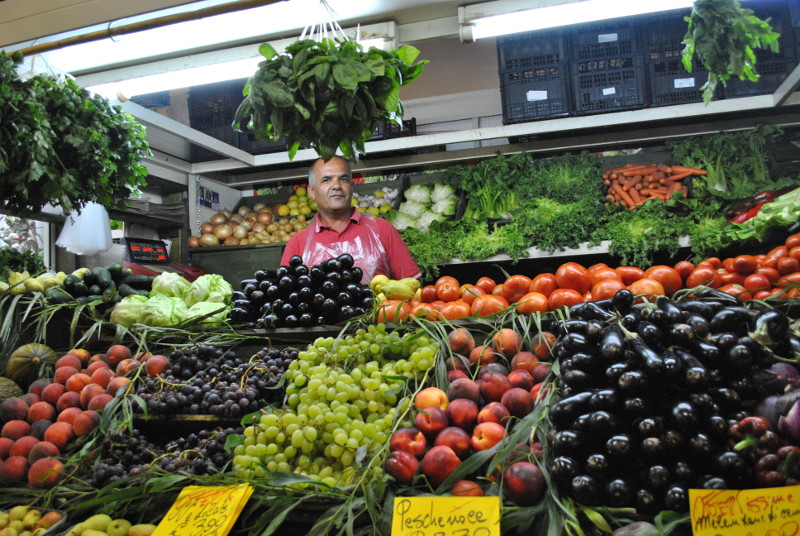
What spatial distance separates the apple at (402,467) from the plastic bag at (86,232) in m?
3.91

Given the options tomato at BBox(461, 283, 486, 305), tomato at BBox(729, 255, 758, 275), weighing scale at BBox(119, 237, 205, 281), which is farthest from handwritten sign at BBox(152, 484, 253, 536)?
weighing scale at BBox(119, 237, 205, 281)

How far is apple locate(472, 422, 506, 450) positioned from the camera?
137 cm

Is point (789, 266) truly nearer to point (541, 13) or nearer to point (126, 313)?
point (541, 13)

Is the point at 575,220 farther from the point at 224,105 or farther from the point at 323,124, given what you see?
the point at 224,105

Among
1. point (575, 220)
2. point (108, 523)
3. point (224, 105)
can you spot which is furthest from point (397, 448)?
point (224, 105)

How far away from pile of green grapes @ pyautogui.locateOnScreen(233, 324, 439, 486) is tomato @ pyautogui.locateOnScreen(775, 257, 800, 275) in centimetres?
182

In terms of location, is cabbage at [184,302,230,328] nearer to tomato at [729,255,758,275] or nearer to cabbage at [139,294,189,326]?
cabbage at [139,294,189,326]

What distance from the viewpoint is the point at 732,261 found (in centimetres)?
263

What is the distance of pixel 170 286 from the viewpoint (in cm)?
312

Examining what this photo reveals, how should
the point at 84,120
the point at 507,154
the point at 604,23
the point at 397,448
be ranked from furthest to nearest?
1. the point at 507,154
2. the point at 604,23
3. the point at 84,120
4. the point at 397,448

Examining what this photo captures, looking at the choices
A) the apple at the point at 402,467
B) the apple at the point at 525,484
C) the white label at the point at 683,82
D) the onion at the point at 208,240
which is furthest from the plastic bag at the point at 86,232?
the white label at the point at 683,82

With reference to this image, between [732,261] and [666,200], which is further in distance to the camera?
[666,200]

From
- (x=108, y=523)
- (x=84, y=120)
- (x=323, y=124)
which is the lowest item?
(x=108, y=523)

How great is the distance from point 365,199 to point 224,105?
1.68 m
